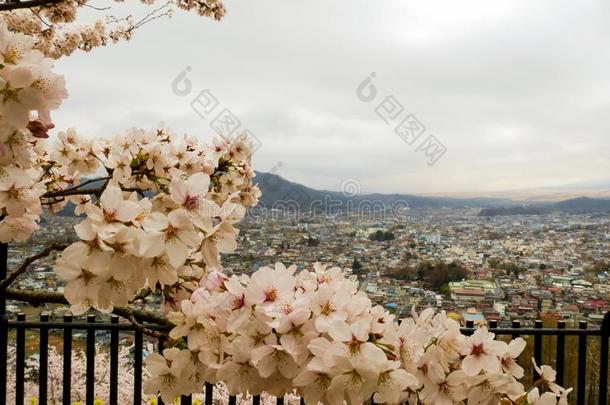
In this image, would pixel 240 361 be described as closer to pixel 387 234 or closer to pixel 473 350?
pixel 473 350

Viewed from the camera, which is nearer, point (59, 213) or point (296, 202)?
point (59, 213)

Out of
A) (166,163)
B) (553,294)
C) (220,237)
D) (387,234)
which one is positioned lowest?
(553,294)

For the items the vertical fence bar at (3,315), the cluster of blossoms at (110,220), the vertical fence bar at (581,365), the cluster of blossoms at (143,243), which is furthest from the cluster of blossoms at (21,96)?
the vertical fence bar at (581,365)

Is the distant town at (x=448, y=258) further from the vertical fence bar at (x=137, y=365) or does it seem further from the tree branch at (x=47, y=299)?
the tree branch at (x=47, y=299)

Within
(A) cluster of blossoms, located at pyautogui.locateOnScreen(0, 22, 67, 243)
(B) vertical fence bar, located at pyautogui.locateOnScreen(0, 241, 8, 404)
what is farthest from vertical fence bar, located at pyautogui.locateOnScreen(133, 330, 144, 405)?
(A) cluster of blossoms, located at pyautogui.locateOnScreen(0, 22, 67, 243)

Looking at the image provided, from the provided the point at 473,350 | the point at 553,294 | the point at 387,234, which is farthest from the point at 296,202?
the point at 473,350
